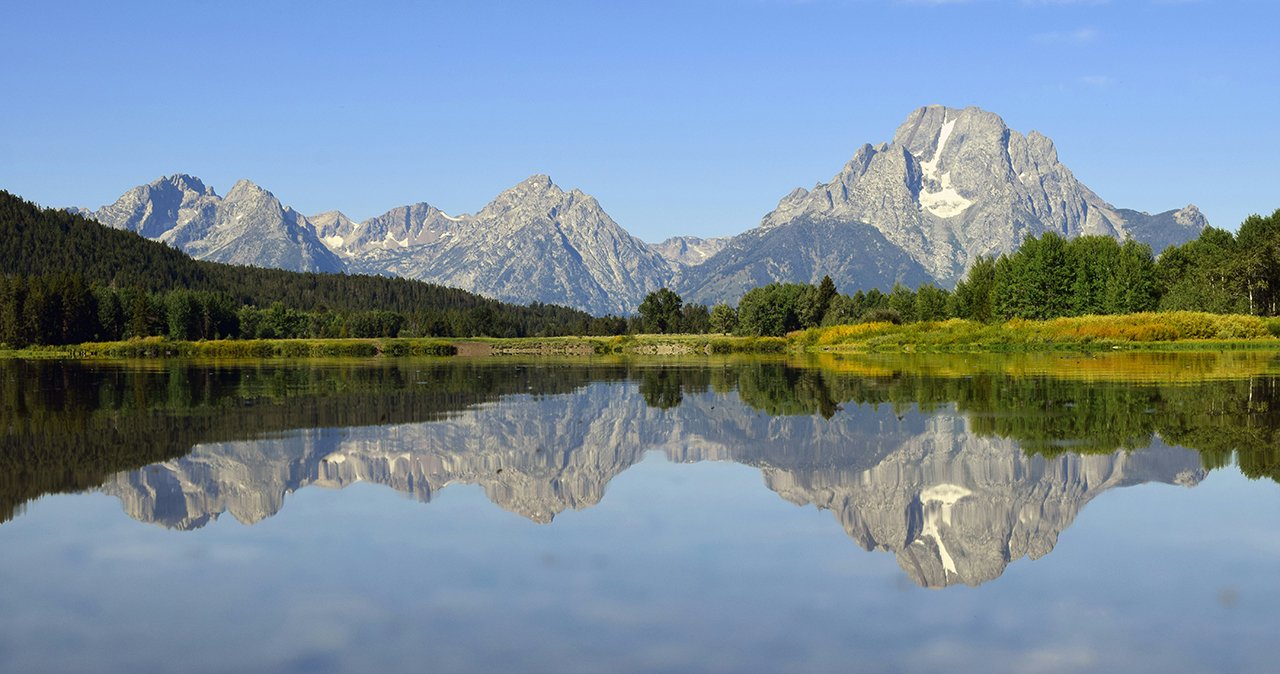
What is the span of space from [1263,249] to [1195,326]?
108 feet

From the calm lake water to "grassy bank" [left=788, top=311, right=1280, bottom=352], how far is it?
70171 mm

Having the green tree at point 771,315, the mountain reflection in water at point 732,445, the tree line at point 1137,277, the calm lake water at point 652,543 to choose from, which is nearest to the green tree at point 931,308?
the green tree at point 771,315

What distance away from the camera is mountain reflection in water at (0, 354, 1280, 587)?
21281 millimetres

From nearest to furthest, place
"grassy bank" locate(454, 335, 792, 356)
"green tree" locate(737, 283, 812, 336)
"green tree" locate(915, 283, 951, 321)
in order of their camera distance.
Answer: "grassy bank" locate(454, 335, 792, 356) → "green tree" locate(915, 283, 951, 321) → "green tree" locate(737, 283, 812, 336)

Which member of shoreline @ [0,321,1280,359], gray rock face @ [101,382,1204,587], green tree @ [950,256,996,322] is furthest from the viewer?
green tree @ [950,256,996,322]

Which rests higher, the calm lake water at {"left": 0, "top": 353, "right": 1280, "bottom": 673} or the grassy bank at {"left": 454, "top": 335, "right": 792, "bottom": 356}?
the grassy bank at {"left": 454, "top": 335, "right": 792, "bottom": 356}

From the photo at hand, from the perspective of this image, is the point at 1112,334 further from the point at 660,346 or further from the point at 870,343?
the point at 660,346

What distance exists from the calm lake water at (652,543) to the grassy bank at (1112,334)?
70.2 m

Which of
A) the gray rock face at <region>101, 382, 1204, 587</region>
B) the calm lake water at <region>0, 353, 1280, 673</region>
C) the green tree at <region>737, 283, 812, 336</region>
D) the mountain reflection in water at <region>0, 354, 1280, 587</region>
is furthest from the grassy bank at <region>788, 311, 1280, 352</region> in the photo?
the gray rock face at <region>101, 382, 1204, 587</region>

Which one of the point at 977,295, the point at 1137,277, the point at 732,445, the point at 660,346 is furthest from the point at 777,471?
the point at 977,295

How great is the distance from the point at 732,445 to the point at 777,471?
228 inches

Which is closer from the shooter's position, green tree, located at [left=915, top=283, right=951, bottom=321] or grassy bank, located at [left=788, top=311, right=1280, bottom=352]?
grassy bank, located at [left=788, top=311, right=1280, bottom=352]

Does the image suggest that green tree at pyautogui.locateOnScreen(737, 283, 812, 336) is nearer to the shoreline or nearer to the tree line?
the shoreline

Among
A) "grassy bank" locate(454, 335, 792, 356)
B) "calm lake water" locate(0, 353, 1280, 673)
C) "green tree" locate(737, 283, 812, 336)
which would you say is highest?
"green tree" locate(737, 283, 812, 336)
